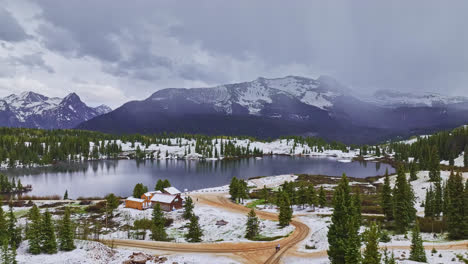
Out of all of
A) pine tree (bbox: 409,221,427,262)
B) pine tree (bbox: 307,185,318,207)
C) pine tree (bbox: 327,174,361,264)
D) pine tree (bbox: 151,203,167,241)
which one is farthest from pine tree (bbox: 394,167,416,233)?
pine tree (bbox: 151,203,167,241)

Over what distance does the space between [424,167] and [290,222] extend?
100 metres

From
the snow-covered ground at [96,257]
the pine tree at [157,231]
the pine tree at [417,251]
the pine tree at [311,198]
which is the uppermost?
the pine tree at [417,251]

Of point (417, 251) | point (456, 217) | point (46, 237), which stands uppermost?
point (456, 217)

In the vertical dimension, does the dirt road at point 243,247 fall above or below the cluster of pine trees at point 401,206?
below

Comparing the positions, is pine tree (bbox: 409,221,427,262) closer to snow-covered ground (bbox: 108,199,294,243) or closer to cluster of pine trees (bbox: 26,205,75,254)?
snow-covered ground (bbox: 108,199,294,243)

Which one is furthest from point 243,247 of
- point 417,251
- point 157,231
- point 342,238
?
point 417,251

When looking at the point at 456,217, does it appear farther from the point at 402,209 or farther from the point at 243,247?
the point at 243,247

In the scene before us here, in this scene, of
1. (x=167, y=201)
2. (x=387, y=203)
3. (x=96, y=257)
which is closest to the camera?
(x=96, y=257)

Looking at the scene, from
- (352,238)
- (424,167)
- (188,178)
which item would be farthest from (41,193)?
(424,167)

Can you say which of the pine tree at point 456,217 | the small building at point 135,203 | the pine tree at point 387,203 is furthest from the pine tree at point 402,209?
the small building at point 135,203

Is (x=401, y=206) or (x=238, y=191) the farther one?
(x=238, y=191)

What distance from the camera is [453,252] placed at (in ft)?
110

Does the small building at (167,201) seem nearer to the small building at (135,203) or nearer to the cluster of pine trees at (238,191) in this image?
the small building at (135,203)

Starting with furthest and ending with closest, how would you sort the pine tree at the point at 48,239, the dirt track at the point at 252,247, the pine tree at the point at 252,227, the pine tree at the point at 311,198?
the pine tree at the point at 311,198
the pine tree at the point at 252,227
the dirt track at the point at 252,247
the pine tree at the point at 48,239
